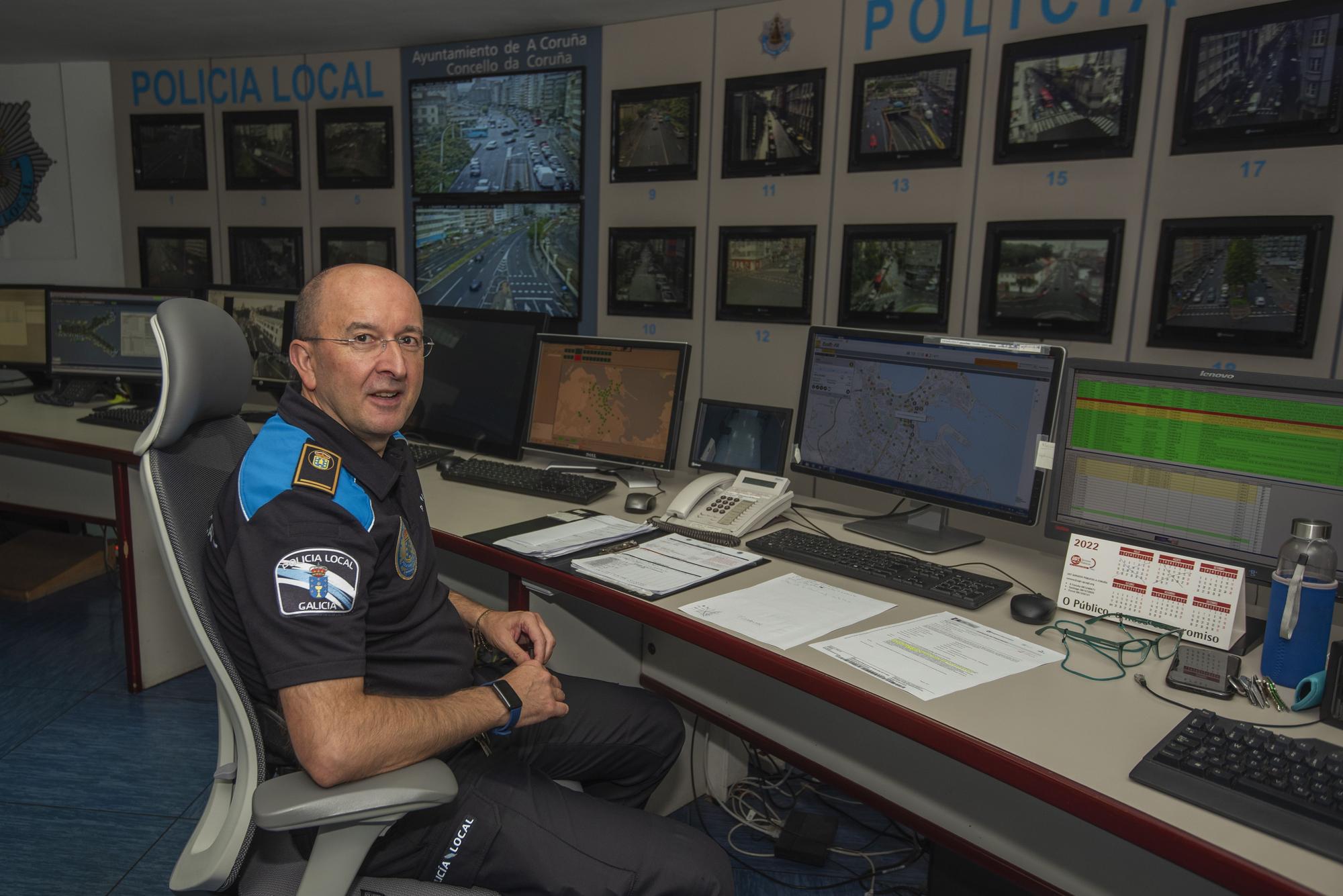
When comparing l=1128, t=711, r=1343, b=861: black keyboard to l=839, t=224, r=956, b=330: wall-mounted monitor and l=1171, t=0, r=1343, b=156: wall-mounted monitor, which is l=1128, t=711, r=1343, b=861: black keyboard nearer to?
l=1171, t=0, r=1343, b=156: wall-mounted monitor

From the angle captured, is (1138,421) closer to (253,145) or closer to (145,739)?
(145,739)

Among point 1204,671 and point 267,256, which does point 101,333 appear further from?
point 1204,671

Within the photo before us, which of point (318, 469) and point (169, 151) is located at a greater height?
point (169, 151)

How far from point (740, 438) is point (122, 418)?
2092 mm

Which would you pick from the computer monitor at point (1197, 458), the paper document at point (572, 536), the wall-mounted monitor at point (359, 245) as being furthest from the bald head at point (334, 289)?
the wall-mounted monitor at point (359, 245)

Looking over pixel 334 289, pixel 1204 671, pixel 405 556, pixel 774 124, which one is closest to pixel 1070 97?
pixel 774 124

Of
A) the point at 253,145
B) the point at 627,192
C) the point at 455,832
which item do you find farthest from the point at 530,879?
the point at 253,145

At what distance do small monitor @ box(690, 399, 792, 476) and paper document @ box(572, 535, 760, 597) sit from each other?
38cm

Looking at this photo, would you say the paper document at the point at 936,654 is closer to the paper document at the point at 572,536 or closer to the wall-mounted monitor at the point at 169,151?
the paper document at the point at 572,536

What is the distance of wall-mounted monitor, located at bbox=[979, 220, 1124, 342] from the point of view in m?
2.34

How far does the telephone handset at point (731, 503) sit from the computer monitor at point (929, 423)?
9 centimetres

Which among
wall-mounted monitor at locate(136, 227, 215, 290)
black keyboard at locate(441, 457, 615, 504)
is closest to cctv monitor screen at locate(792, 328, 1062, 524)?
black keyboard at locate(441, 457, 615, 504)

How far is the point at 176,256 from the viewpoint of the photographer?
4.05 meters

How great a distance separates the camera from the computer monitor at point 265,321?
10.1ft
